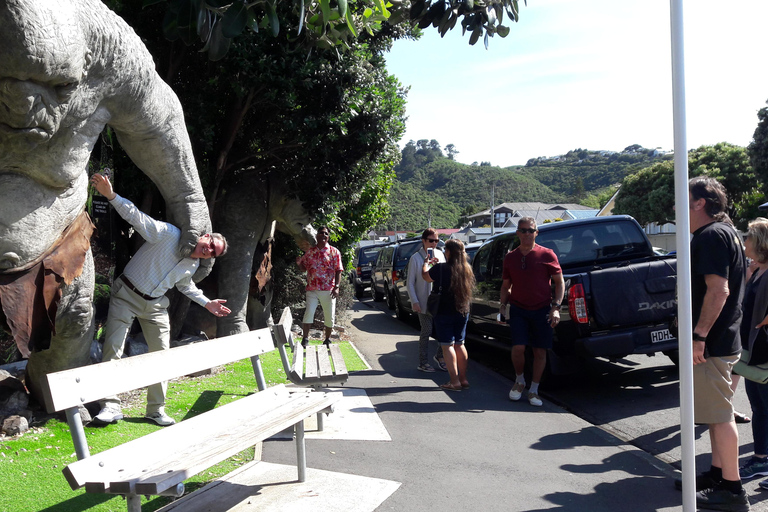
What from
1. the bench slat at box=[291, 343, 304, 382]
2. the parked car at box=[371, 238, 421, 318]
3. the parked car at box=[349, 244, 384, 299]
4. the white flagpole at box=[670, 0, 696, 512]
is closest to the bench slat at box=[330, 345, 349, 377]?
the bench slat at box=[291, 343, 304, 382]

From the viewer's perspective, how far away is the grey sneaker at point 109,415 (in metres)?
5.06

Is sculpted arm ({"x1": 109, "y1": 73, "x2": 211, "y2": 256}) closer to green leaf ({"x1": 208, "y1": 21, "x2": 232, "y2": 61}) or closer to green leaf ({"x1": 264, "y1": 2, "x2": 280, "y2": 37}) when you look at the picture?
green leaf ({"x1": 208, "y1": 21, "x2": 232, "y2": 61})

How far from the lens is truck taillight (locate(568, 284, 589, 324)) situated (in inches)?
268

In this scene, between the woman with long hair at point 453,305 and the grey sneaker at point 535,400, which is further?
the woman with long hair at point 453,305

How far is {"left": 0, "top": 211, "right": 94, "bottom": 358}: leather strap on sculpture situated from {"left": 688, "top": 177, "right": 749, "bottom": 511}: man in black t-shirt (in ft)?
14.5

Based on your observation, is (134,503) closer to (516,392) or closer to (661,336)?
(516,392)

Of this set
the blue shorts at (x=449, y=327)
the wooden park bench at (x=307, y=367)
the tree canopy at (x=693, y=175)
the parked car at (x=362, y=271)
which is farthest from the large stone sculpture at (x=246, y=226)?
the tree canopy at (x=693, y=175)

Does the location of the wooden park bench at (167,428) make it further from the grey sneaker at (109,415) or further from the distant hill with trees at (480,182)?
the distant hill with trees at (480,182)

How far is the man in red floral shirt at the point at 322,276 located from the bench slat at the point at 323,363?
6.41 feet

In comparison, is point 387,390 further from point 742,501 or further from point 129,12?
point 129,12

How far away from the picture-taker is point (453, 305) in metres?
7.67

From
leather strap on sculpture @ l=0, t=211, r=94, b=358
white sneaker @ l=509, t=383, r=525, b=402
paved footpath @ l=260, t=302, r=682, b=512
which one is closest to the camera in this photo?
leather strap on sculpture @ l=0, t=211, r=94, b=358

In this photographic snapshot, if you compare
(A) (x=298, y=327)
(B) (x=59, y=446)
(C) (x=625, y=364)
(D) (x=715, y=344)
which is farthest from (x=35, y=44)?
(A) (x=298, y=327)

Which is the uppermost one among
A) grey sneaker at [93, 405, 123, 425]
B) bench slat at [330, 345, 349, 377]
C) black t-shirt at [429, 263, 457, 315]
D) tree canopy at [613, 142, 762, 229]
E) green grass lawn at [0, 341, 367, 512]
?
tree canopy at [613, 142, 762, 229]
